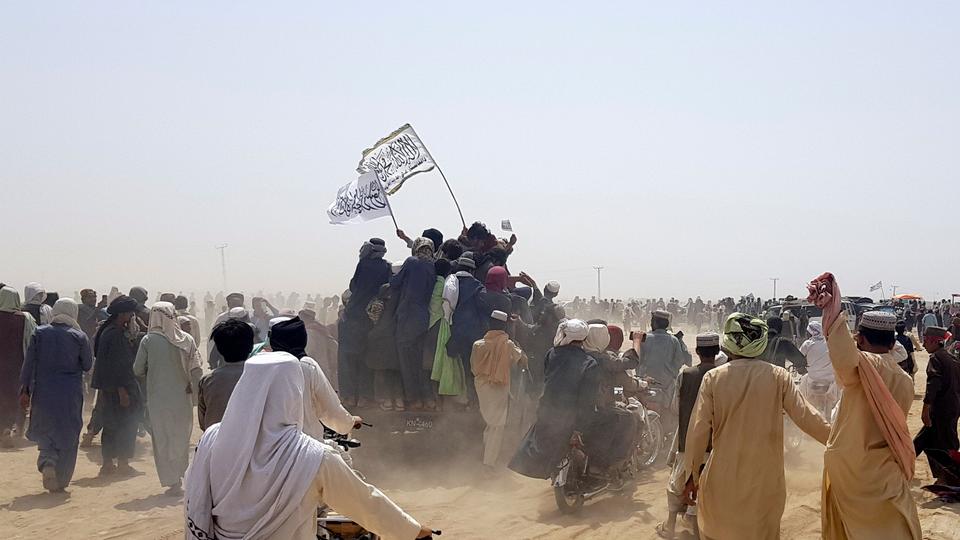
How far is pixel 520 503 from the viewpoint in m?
8.25

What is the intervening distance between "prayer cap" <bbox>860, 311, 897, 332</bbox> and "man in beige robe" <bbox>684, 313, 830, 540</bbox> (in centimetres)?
74

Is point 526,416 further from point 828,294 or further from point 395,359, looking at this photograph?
point 828,294

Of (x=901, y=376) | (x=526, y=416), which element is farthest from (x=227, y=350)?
(x=526, y=416)

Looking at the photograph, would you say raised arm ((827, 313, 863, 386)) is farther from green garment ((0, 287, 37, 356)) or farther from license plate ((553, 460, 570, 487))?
green garment ((0, 287, 37, 356))

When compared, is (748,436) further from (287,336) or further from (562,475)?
(562,475)

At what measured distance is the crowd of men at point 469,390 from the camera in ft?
10.8

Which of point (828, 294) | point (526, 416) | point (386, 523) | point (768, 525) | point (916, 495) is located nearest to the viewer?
point (386, 523)

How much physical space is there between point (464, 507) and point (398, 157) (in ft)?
21.7

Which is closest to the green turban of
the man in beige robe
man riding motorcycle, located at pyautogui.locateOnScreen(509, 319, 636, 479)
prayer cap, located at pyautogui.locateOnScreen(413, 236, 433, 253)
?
the man in beige robe

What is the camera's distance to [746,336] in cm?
489

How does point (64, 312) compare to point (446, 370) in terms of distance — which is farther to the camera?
point (446, 370)

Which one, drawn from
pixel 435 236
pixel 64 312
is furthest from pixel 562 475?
pixel 64 312

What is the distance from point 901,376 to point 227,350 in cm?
409

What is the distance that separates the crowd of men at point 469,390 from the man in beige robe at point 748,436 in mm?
10
